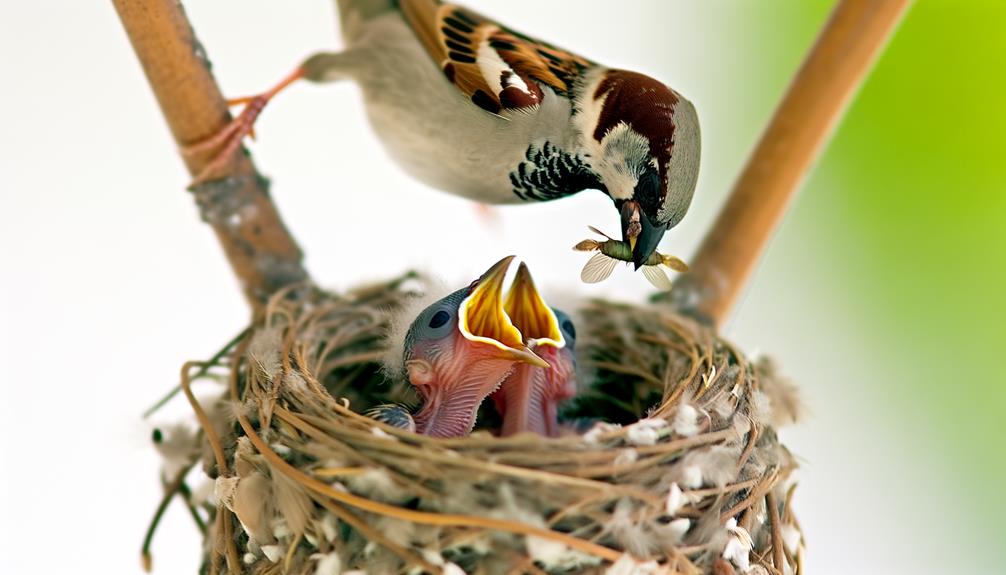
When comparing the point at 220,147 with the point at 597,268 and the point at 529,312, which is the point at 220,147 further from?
the point at 597,268

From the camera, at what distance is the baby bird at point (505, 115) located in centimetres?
107

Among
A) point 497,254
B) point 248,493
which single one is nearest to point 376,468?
point 248,493

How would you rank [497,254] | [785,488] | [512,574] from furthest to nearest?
[497,254]
[785,488]
[512,574]

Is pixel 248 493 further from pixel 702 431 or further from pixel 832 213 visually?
pixel 832 213

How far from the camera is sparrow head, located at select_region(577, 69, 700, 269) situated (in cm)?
104

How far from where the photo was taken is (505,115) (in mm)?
1242

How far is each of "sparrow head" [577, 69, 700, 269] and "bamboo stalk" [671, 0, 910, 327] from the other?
41 cm

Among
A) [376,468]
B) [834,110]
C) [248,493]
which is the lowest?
[248,493]

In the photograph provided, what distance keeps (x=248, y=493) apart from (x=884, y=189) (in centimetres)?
155

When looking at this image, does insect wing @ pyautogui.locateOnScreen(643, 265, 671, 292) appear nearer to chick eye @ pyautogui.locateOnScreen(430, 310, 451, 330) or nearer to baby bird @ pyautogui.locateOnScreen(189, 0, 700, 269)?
baby bird @ pyautogui.locateOnScreen(189, 0, 700, 269)

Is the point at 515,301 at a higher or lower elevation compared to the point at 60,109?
higher

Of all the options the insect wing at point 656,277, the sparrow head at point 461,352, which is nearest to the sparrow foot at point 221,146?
the sparrow head at point 461,352

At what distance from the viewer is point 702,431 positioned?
105 centimetres

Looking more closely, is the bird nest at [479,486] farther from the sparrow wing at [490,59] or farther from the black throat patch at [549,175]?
the sparrow wing at [490,59]
